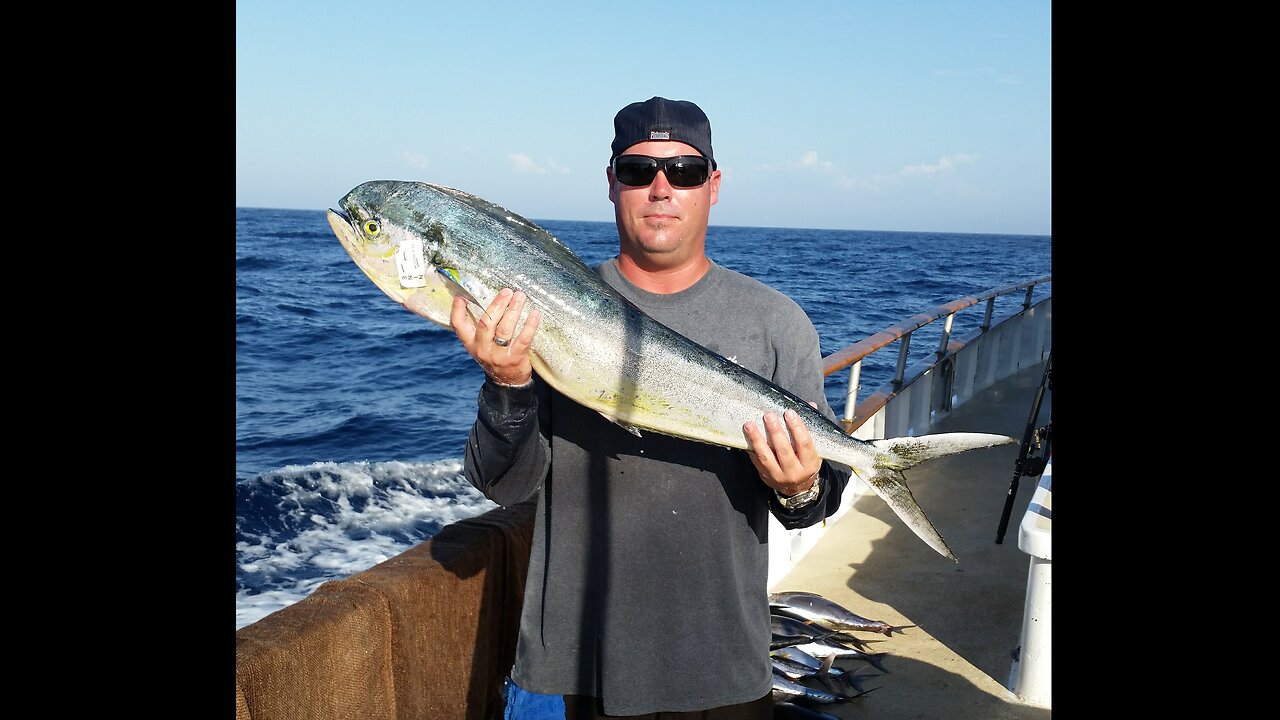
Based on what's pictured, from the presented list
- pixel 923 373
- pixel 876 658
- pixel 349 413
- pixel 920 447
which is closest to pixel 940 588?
pixel 876 658

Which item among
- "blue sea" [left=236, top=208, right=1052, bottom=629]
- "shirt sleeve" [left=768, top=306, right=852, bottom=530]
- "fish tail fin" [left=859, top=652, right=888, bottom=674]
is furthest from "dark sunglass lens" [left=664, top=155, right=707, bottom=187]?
"blue sea" [left=236, top=208, right=1052, bottom=629]

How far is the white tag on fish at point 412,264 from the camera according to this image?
2170 millimetres

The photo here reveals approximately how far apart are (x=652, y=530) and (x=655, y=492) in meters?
0.09

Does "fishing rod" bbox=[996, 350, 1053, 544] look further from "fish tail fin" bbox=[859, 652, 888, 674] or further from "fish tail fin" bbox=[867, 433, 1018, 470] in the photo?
"fish tail fin" bbox=[867, 433, 1018, 470]

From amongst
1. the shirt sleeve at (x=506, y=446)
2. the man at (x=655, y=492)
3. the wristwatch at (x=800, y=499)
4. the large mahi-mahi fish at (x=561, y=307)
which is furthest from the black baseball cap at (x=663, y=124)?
the wristwatch at (x=800, y=499)

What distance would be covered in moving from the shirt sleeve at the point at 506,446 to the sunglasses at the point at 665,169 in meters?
0.58

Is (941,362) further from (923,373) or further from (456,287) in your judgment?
(456,287)

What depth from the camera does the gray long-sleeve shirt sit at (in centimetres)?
216

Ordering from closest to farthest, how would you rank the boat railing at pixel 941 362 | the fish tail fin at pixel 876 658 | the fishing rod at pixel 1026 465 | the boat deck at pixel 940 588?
the boat deck at pixel 940 588, the fish tail fin at pixel 876 658, the fishing rod at pixel 1026 465, the boat railing at pixel 941 362

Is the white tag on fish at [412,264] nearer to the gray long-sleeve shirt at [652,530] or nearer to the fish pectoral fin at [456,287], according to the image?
the fish pectoral fin at [456,287]

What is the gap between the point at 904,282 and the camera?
40.3 meters
